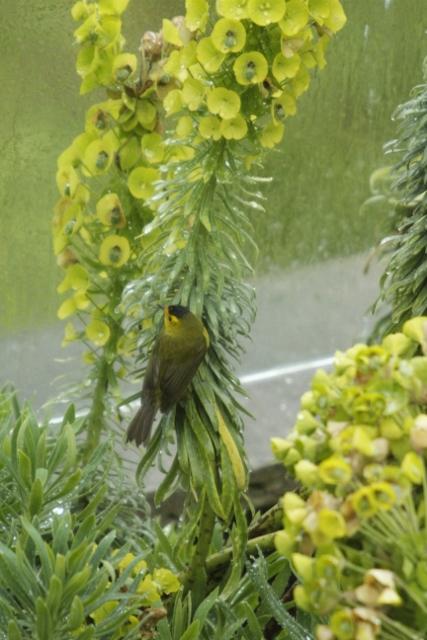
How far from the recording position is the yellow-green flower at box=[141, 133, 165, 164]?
3.24 ft

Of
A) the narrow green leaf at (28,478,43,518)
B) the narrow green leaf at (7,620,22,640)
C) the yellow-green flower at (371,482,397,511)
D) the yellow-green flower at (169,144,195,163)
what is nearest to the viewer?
the yellow-green flower at (371,482,397,511)

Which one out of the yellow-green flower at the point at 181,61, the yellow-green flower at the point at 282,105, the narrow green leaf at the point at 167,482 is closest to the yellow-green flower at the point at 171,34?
the yellow-green flower at the point at 181,61

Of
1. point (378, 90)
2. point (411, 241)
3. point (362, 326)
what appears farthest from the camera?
point (362, 326)

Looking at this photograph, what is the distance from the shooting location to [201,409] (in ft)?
2.99

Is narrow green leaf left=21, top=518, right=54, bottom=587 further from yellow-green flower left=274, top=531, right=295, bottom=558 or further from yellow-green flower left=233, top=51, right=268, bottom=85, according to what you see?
yellow-green flower left=233, top=51, right=268, bottom=85

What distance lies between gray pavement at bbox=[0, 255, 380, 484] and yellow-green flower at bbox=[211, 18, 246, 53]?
881 mm

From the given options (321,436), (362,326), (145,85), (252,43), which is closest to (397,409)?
(321,436)

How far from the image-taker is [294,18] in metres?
0.81

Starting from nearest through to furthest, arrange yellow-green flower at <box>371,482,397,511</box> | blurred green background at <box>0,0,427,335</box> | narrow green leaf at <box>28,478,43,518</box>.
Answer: yellow-green flower at <box>371,482,397,511</box> < narrow green leaf at <box>28,478,43,518</box> < blurred green background at <box>0,0,427,335</box>

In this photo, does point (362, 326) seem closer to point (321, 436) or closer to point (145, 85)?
point (145, 85)

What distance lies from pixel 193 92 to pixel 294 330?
3.32 feet

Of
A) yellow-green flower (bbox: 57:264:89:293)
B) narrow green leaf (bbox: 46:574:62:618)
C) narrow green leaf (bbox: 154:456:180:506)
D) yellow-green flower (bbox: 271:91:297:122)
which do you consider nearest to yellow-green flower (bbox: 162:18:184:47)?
yellow-green flower (bbox: 271:91:297:122)

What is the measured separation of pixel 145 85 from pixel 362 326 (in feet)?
3.36

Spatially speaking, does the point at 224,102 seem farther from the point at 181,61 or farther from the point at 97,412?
the point at 97,412
